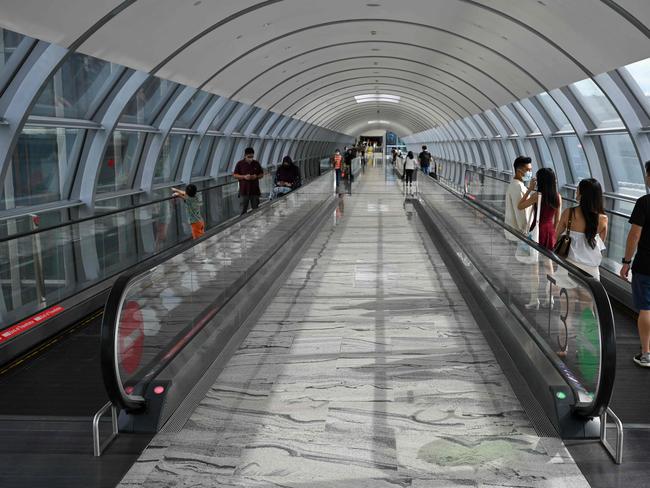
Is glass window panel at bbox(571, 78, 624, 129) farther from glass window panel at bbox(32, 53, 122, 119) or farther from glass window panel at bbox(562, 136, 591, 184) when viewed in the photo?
glass window panel at bbox(32, 53, 122, 119)

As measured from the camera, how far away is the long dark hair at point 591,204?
690cm

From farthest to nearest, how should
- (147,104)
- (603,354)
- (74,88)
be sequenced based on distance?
(147,104), (74,88), (603,354)

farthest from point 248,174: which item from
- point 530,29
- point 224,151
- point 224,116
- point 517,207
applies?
point 224,151

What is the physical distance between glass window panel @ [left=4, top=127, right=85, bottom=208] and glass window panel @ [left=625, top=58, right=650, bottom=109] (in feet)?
41.0

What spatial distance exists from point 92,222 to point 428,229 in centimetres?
1001

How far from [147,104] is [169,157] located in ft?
11.8

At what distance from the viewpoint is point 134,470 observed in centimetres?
477

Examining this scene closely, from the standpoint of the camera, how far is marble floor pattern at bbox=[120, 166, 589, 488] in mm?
4695

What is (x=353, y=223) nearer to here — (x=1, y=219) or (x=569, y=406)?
(x=1, y=219)

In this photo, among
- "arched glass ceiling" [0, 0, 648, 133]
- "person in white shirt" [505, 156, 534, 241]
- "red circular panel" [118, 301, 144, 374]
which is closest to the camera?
"red circular panel" [118, 301, 144, 374]

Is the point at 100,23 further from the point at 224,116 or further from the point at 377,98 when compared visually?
the point at 377,98

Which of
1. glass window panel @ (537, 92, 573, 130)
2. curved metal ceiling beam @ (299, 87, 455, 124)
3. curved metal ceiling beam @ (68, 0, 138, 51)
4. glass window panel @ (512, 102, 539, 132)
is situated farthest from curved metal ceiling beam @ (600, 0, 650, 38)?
curved metal ceiling beam @ (299, 87, 455, 124)

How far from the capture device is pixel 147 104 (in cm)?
2202

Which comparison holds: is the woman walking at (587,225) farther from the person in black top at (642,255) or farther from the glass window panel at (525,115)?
the glass window panel at (525,115)
